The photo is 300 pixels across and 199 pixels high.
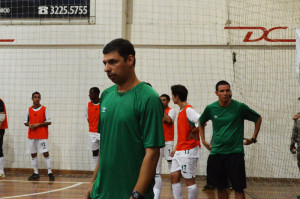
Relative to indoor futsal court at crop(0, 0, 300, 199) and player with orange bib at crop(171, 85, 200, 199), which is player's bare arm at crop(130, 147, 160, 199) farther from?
indoor futsal court at crop(0, 0, 300, 199)

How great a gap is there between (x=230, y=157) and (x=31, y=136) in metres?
6.98

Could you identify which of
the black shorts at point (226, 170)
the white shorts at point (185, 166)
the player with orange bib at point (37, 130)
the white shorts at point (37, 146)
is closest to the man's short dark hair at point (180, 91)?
the white shorts at point (185, 166)

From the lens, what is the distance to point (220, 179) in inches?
256

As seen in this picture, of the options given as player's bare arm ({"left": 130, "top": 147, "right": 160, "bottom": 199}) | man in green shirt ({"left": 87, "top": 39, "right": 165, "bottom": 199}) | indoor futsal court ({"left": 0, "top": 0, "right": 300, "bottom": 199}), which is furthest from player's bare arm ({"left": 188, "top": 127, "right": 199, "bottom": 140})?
indoor futsal court ({"left": 0, "top": 0, "right": 300, "bottom": 199})

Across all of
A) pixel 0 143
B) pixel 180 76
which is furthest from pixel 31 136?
pixel 180 76

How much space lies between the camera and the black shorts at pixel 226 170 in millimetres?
6316

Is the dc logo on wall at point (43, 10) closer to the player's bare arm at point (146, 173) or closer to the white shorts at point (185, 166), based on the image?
the white shorts at point (185, 166)

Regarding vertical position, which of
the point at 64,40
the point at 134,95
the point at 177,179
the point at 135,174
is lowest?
the point at 177,179

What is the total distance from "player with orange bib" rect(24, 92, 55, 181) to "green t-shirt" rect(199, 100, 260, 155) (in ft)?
20.9

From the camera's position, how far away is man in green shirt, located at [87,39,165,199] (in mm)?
2705

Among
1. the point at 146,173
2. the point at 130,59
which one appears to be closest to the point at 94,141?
the point at 130,59

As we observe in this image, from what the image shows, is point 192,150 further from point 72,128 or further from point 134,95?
point 72,128

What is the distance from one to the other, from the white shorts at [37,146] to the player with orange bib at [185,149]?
18.1ft

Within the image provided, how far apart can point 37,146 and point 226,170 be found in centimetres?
685
